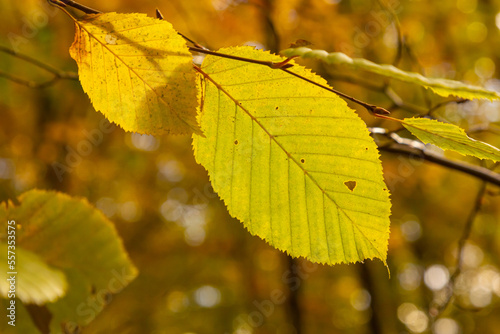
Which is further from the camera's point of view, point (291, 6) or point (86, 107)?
point (86, 107)

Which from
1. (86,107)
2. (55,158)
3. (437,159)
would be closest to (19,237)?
(437,159)

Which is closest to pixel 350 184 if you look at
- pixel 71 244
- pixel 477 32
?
pixel 71 244

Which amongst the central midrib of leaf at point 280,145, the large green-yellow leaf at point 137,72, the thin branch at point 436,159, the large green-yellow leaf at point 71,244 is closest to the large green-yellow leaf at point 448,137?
the central midrib of leaf at point 280,145

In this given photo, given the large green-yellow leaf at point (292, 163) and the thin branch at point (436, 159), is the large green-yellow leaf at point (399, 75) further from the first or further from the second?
the thin branch at point (436, 159)

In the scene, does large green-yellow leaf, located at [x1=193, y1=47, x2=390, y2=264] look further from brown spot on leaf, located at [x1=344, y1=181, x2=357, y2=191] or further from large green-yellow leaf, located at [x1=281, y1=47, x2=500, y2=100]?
large green-yellow leaf, located at [x1=281, y1=47, x2=500, y2=100]

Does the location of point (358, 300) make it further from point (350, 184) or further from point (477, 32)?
point (350, 184)

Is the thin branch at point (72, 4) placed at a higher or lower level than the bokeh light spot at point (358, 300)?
higher

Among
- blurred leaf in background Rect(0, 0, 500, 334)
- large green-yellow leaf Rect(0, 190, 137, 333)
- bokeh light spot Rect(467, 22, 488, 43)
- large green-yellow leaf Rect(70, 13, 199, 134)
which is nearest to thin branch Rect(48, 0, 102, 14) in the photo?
large green-yellow leaf Rect(70, 13, 199, 134)

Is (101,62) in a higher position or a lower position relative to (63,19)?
lower

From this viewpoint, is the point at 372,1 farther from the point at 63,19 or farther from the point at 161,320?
the point at 161,320
